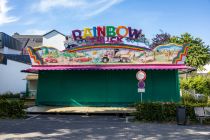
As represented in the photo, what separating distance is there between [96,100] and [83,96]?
1.06m

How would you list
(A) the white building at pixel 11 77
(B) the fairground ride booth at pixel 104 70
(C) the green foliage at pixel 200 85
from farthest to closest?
(A) the white building at pixel 11 77 → (C) the green foliage at pixel 200 85 → (B) the fairground ride booth at pixel 104 70

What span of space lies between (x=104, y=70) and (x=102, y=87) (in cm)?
133

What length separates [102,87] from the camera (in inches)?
898

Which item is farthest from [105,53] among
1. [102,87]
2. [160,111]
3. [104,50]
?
[160,111]

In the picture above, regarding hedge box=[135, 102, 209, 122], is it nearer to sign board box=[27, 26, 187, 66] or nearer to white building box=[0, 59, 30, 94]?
sign board box=[27, 26, 187, 66]

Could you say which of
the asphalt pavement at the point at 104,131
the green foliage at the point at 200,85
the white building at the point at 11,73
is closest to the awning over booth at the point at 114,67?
the asphalt pavement at the point at 104,131

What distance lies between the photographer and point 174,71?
2242 cm

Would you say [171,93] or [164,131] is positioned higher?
[171,93]

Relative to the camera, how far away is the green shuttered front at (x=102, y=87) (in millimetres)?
22375

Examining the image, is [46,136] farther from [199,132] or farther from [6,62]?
[6,62]

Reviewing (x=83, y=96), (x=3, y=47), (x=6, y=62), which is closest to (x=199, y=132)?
(x=83, y=96)

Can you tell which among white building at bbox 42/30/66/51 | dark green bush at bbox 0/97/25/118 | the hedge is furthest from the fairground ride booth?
white building at bbox 42/30/66/51

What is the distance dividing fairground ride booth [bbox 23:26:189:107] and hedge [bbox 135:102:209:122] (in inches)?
250

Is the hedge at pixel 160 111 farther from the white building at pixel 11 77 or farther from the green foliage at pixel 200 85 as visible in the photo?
the white building at pixel 11 77
